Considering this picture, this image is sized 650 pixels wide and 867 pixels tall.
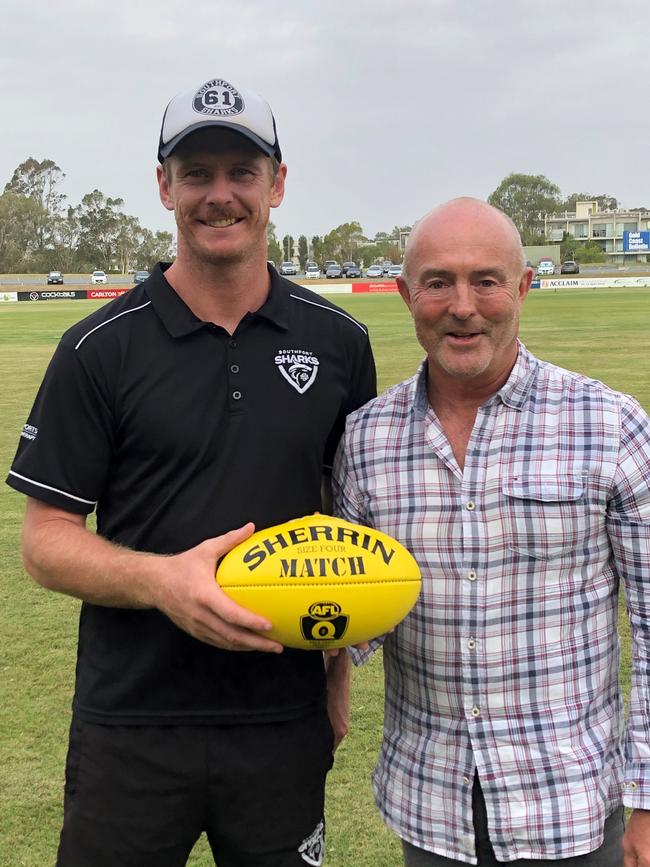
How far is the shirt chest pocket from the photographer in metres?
2.13

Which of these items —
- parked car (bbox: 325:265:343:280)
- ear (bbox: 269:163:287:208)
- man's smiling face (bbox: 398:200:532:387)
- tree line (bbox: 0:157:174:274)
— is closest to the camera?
man's smiling face (bbox: 398:200:532:387)

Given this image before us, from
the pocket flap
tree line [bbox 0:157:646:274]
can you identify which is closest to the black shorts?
the pocket flap

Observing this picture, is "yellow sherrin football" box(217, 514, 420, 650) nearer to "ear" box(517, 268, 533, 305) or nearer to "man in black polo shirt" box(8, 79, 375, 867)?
"man in black polo shirt" box(8, 79, 375, 867)

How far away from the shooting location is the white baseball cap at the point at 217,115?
2387 millimetres

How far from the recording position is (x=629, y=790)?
212 cm

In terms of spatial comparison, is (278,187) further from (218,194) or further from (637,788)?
(637,788)

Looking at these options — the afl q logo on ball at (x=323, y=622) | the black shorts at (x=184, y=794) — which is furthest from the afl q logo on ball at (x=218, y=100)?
the black shorts at (x=184, y=794)

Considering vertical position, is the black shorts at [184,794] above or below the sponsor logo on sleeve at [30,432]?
below

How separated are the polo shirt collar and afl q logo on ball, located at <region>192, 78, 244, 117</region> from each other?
1.51 feet

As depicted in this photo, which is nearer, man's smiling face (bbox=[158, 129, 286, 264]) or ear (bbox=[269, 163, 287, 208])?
man's smiling face (bbox=[158, 129, 286, 264])

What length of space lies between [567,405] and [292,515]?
756 millimetres

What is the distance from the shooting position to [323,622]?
2.10 metres

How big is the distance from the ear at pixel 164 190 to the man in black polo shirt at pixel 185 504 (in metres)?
0.07

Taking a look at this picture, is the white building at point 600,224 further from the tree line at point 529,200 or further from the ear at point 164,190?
the ear at point 164,190
